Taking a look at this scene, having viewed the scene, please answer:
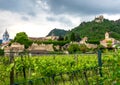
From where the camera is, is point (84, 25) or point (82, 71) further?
point (84, 25)

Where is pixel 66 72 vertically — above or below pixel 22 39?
below

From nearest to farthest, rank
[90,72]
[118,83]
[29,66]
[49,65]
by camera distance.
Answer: [118,83] < [90,72] < [49,65] < [29,66]

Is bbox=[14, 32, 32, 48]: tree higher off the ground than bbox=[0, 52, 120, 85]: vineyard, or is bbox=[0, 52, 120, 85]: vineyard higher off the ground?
bbox=[14, 32, 32, 48]: tree

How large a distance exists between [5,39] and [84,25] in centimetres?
3622

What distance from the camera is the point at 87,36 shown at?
126875 millimetres

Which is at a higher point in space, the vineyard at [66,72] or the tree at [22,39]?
the tree at [22,39]

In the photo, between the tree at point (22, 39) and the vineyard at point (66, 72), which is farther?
the tree at point (22, 39)

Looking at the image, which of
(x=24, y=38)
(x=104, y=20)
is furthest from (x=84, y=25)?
(x=24, y=38)

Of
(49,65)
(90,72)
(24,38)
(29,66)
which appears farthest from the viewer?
(24,38)

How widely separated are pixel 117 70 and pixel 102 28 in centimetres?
12030

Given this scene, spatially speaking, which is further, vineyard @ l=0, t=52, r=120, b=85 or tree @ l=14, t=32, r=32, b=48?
tree @ l=14, t=32, r=32, b=48

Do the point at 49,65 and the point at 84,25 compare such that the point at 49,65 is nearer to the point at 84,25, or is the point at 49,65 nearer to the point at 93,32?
the point at 93,32

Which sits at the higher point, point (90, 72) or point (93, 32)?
point (93, 32)

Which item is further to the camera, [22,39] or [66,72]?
[22,39]
